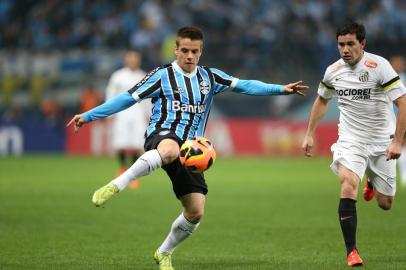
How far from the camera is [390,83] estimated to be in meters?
7.32

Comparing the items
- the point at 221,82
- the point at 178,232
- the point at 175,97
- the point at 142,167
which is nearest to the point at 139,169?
the point at 142,167

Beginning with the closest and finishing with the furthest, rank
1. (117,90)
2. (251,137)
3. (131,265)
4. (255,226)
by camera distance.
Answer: (131,265) < (255,226) < (117,90) < (251,137)

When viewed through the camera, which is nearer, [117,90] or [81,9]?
[117,90]

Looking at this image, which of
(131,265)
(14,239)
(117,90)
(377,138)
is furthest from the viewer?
(117,90)

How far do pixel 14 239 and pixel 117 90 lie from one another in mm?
7493

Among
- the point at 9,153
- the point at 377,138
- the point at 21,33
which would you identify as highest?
the point at 21,33

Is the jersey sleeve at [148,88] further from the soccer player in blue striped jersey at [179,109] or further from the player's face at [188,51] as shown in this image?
the player's face at [188,51]

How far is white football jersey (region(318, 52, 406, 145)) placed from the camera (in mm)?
7383

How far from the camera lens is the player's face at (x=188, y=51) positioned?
691 centimetres

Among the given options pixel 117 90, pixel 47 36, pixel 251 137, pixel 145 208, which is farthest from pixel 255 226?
pixel 47 36

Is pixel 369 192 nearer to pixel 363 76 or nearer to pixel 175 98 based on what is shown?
pixel 363 76

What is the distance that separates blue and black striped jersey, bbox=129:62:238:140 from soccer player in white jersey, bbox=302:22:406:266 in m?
1.39

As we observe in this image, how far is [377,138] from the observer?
768 centimetres

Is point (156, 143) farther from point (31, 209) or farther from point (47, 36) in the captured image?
point (47, 36)
